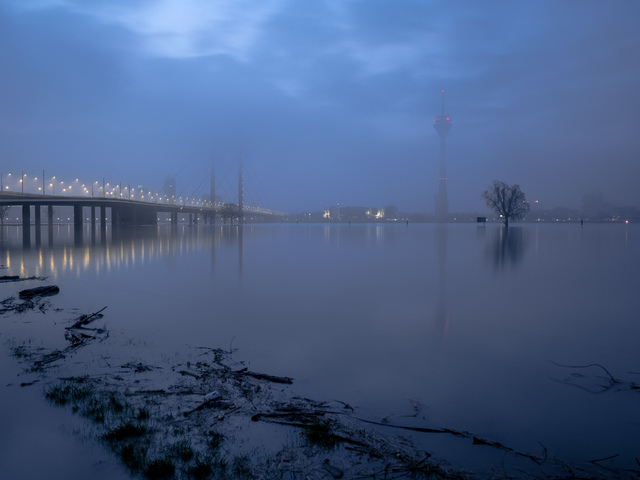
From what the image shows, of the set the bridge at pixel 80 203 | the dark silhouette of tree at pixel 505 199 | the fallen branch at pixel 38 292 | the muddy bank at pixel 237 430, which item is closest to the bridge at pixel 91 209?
the bridge at pixel 80 203

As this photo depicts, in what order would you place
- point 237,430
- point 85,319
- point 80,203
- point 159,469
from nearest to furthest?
point 159,469, point 237,430, point 85,319, point 80,203

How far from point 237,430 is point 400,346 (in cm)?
341

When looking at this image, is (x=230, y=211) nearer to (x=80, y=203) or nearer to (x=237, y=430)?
(x=80, y=203)

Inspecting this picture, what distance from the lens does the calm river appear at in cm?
388

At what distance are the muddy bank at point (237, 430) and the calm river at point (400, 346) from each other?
15 cm

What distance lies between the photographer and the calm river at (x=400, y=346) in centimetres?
388

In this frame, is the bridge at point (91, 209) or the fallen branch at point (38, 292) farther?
the bridge at point (91, 209)

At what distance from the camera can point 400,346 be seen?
660 centimetres

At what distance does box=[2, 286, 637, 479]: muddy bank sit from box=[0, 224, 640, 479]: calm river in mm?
153

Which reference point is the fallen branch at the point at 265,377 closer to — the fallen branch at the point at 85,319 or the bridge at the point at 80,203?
the fallen branch at the point at 85,319

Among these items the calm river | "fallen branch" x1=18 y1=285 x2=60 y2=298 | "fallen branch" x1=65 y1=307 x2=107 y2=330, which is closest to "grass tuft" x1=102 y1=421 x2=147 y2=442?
the calm river

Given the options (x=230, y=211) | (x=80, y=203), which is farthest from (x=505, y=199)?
(x=80, y=203)

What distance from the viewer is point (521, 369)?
568 centimetres

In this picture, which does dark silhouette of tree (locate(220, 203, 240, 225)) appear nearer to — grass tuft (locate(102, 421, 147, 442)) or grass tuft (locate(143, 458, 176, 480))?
grass tuft (locate(102, 421, 147, 442))
